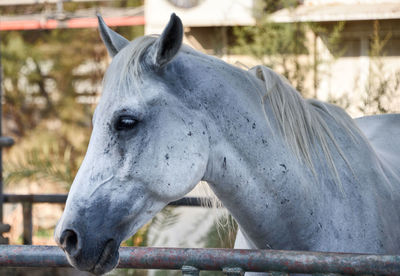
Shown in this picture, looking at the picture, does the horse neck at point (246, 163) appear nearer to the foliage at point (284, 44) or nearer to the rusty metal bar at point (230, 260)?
the rusty metal bar at point (230, 260)

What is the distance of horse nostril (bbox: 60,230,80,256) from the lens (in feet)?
4.09

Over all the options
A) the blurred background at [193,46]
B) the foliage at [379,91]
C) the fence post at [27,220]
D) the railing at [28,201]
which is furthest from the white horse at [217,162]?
the fence post at [27,220]

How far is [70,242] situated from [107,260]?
0.37ft

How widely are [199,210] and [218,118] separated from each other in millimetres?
2526

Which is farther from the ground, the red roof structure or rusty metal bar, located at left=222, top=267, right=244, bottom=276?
the red roof structure

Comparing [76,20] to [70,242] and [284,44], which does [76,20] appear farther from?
[70,242]

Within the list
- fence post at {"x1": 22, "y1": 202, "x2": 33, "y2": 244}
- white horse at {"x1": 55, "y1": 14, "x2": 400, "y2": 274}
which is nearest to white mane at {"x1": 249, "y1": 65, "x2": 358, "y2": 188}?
white horse at {"x1": 55, "y1": 14, "x2": 400, "y2": 274}

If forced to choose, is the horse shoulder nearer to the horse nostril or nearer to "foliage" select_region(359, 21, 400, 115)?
"foliage" select_region(359, 21, 400, 115)

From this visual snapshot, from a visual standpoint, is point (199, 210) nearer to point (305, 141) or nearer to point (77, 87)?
point (305, 141)

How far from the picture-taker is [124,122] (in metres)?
1.33

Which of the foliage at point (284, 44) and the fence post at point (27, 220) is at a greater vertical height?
the foliage at point (284, 44)

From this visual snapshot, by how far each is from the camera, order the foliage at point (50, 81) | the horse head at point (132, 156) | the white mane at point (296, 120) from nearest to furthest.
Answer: the horse head at point (132, 156) < the white mane at point (296, 120) < the foliage at point (50, 81)

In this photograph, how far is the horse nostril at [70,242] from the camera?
49.1 inches

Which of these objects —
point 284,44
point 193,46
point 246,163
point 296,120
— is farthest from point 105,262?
point 193,46
